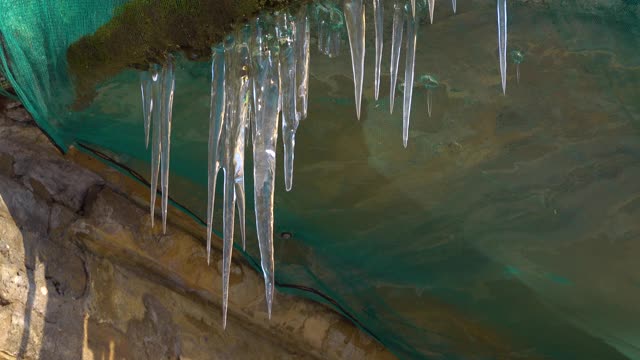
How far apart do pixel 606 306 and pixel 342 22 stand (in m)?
0.95

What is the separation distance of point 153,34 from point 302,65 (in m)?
0.36

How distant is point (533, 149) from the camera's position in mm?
2195

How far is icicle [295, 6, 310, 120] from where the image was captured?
83.4 inches

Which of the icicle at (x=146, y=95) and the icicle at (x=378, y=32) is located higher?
the icicle at (x=378, y=32)

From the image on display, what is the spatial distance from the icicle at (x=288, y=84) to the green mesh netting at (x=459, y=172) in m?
0.07

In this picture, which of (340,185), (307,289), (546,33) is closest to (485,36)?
(546,33)

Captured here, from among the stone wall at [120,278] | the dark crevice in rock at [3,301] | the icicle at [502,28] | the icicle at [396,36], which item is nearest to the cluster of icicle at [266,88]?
the icicle at [396,36]

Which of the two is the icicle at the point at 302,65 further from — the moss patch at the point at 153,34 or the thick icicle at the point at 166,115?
the thick icicle at the point at 166,115

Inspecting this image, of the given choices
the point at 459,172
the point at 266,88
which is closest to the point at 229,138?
the point at 266,88

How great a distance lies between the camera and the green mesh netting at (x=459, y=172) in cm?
209

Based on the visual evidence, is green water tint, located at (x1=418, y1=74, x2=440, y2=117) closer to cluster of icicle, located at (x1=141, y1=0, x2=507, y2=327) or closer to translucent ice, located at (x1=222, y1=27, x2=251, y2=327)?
cluster of icicle, located at (x1=141, y1=0, x2=507, y2=327)

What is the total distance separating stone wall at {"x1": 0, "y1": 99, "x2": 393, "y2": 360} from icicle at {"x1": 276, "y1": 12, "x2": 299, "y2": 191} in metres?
0.62

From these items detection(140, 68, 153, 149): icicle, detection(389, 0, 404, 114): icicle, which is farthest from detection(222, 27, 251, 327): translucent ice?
detection(389, 0, 404, 114): icicle

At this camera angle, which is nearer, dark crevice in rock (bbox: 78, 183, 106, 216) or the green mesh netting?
the green mesh netting
